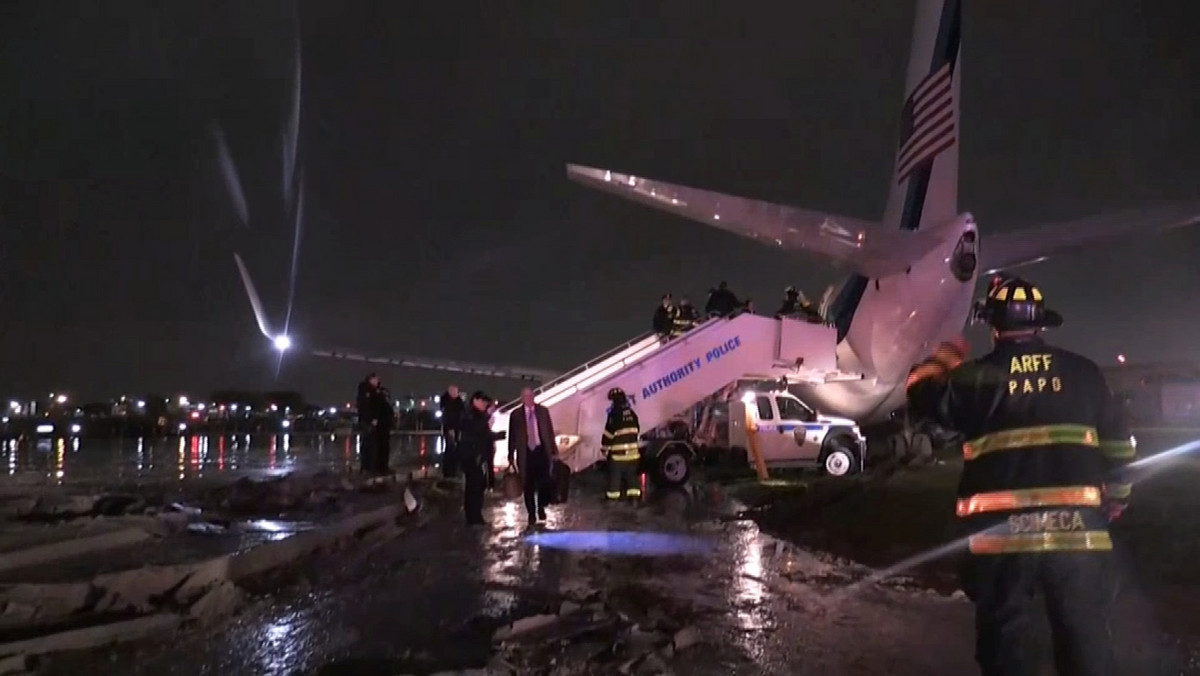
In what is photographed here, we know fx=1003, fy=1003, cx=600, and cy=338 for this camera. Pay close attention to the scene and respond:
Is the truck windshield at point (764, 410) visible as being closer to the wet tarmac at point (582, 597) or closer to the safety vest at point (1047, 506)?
the wet tarmac at point (582, 597)

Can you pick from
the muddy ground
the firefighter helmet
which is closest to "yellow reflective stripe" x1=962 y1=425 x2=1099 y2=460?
the firefighter helmet

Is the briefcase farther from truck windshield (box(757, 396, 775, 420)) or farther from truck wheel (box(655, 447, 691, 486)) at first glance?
truck windshield (box(757, 396, 775, 420))

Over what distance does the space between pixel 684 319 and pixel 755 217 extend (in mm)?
7916

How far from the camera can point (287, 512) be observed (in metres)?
12.0

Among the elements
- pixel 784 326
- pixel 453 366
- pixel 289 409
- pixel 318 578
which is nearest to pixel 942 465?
pixel 784 326

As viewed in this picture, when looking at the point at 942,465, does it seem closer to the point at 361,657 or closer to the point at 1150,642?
the point at 1150,642

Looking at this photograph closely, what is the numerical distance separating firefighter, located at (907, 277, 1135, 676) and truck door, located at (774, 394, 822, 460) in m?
16.1

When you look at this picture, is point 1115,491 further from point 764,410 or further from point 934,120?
point 934,120

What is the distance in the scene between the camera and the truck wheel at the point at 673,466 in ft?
61.4

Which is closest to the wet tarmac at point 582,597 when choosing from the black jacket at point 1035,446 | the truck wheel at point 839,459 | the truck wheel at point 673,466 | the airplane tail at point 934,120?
the black jacket at point 1035,446

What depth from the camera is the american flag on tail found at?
20.1 metres

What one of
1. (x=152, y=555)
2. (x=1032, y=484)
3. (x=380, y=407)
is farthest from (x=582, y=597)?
(x=380, y=407)

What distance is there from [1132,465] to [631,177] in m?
10.1

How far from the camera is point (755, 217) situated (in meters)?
14.0
